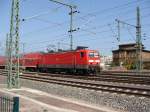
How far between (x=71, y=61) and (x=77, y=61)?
4.19 ft

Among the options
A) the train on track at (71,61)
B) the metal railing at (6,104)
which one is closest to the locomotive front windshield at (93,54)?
the train on track at (71,61)

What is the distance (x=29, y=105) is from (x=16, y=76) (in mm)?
8243

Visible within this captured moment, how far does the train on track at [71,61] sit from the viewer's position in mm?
37719

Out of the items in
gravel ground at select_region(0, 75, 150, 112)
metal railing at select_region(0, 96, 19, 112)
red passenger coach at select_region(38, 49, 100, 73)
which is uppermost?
red passenger coach at select_region(38, 49, 100, 73)

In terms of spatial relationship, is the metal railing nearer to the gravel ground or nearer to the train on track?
the gravel ground

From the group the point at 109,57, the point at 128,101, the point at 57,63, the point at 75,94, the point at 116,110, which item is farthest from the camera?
the point at 109,57

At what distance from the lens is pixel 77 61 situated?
127 feet

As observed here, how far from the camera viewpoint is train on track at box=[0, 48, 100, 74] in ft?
124

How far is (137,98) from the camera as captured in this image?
17.0 m

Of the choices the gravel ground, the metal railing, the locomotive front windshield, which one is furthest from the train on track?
the metal railing

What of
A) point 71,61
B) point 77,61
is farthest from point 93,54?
point 71,61

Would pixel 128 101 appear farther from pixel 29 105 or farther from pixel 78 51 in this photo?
pixel 78 51

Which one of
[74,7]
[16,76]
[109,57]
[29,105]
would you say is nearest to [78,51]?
[74,7]

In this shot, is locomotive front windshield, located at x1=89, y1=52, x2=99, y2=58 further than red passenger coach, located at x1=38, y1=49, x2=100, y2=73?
Yes
